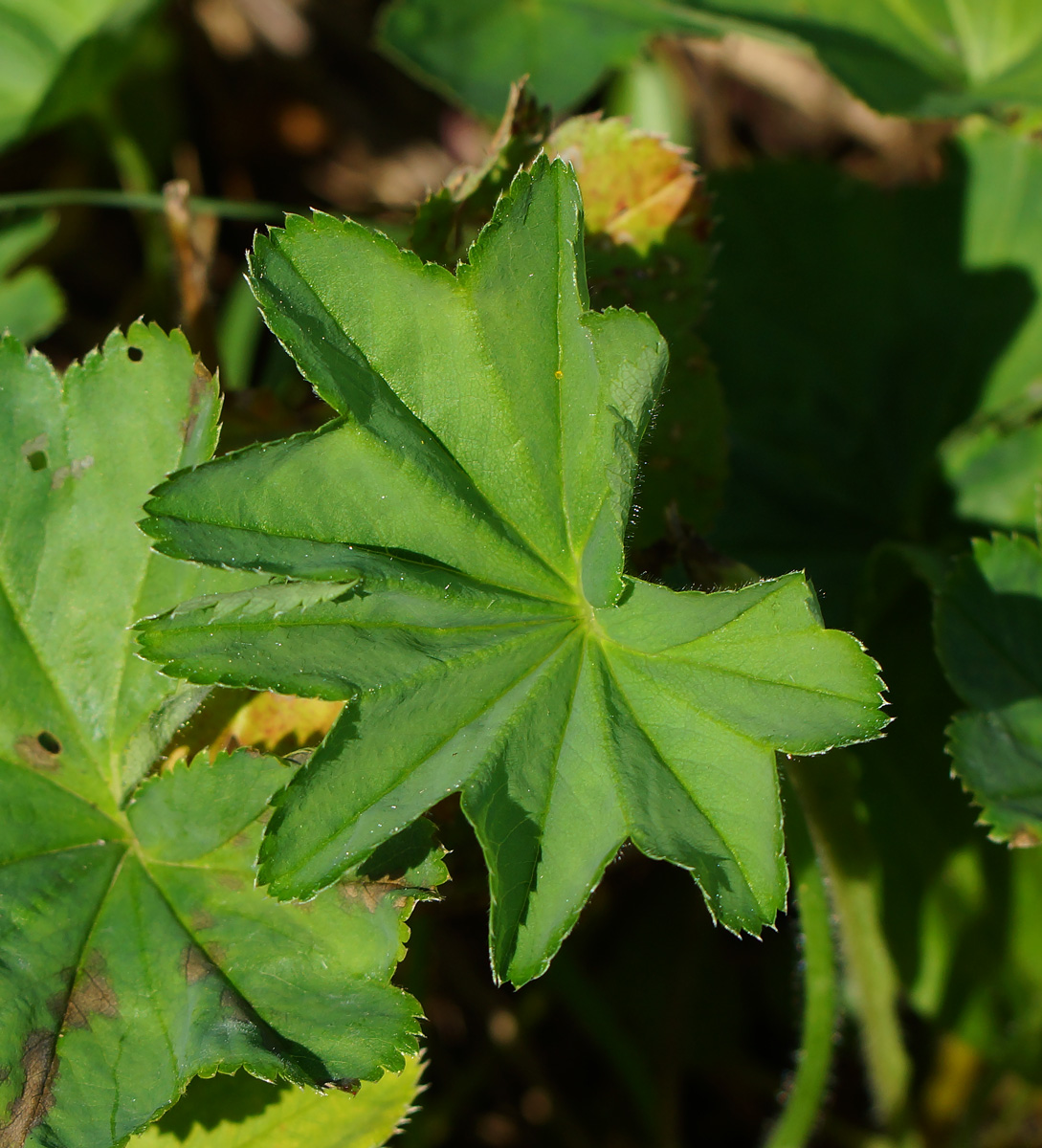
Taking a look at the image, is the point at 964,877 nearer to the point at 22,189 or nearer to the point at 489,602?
the point at 489,602

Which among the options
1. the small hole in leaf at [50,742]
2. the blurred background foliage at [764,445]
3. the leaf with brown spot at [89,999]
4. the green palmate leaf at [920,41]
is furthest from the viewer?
the green palmate leaf at [920,41]

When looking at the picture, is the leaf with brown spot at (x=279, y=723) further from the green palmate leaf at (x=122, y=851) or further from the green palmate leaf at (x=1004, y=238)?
the green palmate leaf at (x=1004, y=238)

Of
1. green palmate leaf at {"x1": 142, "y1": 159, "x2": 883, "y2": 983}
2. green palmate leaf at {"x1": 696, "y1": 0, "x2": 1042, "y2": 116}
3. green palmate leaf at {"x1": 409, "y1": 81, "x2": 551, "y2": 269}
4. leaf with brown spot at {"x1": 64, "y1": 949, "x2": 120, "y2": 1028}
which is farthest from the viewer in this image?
green palmate leaf at {"x1": 696, "y1": 0, "x2": 1042, "y2": 116}

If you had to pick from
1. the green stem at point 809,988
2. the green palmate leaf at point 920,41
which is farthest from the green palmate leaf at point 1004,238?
the green stem at point 809,988

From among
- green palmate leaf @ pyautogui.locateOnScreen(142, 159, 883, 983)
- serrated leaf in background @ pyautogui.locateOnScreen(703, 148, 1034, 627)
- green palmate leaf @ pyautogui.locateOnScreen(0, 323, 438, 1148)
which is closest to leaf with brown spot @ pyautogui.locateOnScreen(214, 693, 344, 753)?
green palmate leaf @ pyautogui.locateOnScreen(0, 323, 438, 1148)

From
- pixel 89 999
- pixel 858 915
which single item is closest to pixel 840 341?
pixel 858 915

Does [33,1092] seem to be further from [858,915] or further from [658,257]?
[658,257]

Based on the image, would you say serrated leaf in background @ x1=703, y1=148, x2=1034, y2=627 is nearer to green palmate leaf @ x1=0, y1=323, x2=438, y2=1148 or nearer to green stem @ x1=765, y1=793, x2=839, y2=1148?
green stem @ x1=765, y1=793, x2=839, y2=1148
